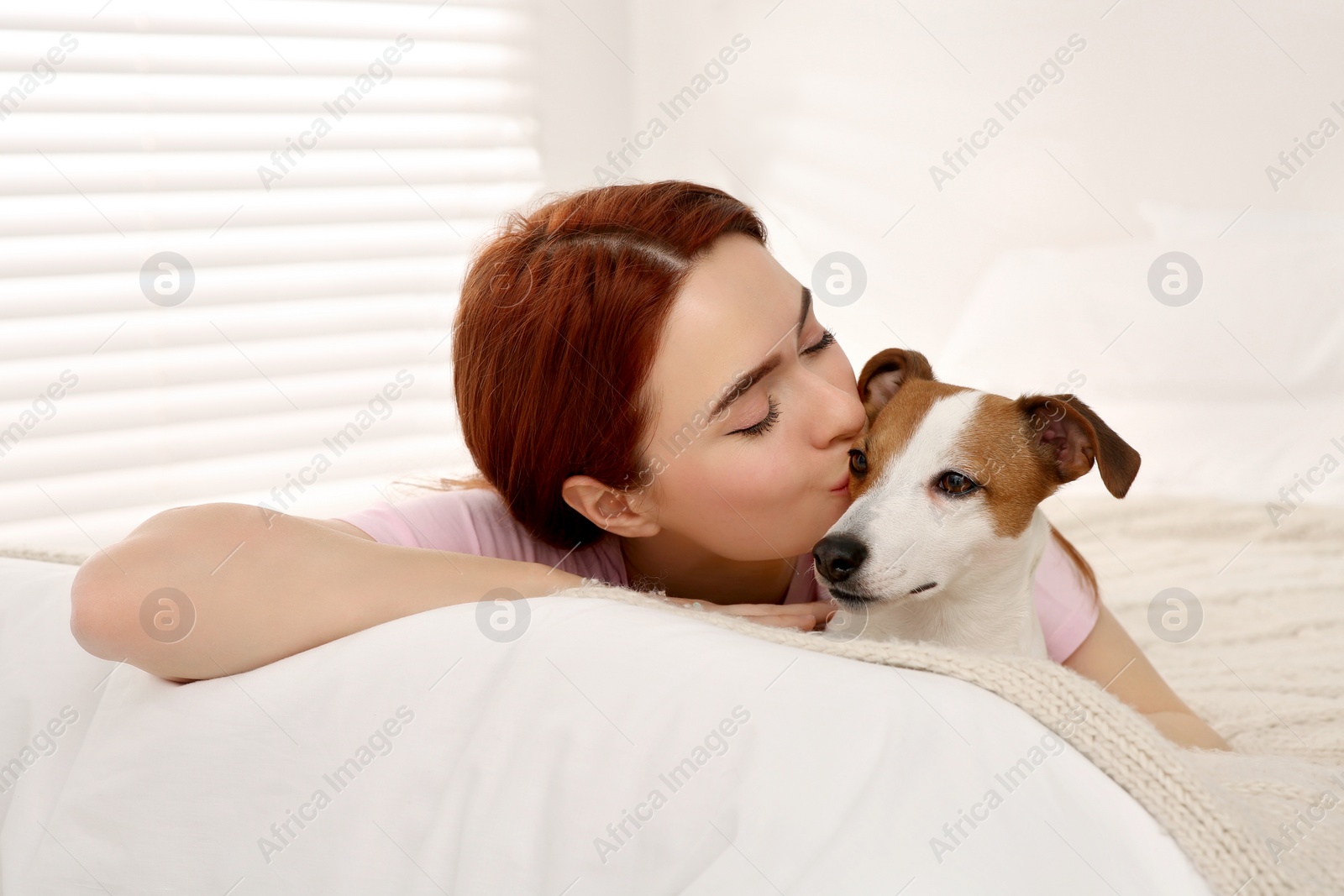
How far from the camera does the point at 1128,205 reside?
2.88 metres

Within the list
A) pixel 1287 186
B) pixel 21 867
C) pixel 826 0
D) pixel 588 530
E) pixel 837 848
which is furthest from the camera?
pixel 826 0

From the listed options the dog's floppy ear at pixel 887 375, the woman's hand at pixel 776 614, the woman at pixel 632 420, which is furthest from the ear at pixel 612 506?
the dog's floppy ear at pixel 887 375

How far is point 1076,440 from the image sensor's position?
5.05 ft

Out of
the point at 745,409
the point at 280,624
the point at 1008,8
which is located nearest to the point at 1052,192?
the point at 1008,8

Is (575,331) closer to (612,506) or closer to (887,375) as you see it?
(612,506)

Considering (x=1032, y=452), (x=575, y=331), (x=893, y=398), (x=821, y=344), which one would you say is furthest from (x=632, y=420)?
(x=1032, y=452)

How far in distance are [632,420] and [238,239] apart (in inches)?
110

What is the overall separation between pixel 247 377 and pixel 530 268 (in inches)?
102

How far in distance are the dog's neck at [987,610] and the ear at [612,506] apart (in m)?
0.37

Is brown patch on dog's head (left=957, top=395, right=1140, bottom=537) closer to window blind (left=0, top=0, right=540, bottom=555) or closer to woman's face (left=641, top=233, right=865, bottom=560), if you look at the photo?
woman's face (left=641, top=233, right=865, bottom=560)

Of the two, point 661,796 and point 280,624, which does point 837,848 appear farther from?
point 280,624

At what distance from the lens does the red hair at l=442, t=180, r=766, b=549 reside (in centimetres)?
143

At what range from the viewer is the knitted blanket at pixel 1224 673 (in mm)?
842

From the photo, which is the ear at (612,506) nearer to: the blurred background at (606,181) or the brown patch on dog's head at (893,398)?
the brown patch on dog's head at (893,398)
